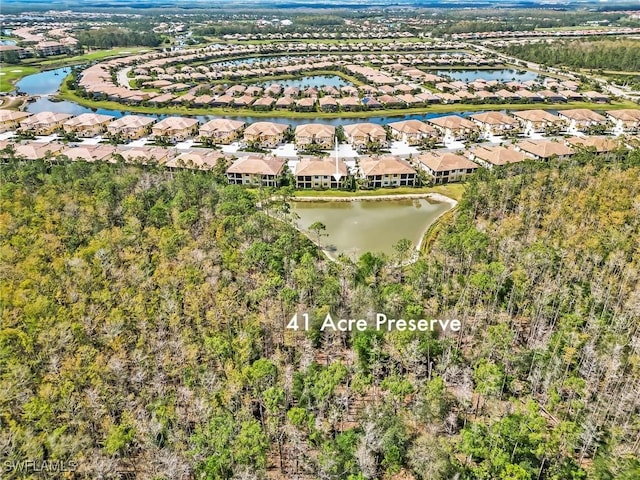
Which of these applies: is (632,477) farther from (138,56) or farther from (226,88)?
(138,56)

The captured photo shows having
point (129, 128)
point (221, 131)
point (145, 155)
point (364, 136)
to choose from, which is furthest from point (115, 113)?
point (364, 136)

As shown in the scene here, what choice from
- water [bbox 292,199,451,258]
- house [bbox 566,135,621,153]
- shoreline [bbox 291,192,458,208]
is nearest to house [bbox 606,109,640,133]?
house [bbox 566,135,621,153]

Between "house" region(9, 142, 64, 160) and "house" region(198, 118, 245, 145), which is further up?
"house" region(9, 142, 64, 160)

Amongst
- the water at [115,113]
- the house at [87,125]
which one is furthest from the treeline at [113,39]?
the house at [87,125]

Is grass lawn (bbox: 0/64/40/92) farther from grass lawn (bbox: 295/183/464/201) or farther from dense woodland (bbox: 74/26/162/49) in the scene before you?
grass lawn (bbox: 295/183/464/201)

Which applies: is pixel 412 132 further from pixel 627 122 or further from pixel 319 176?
pixel 627 122

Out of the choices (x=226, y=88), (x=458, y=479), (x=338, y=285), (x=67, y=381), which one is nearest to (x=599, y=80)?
(x=226, y=88)

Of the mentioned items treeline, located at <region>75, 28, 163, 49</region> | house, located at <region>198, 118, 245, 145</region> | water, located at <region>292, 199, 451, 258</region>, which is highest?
treeline, located at <region>75, 28, 163, 49</region>
